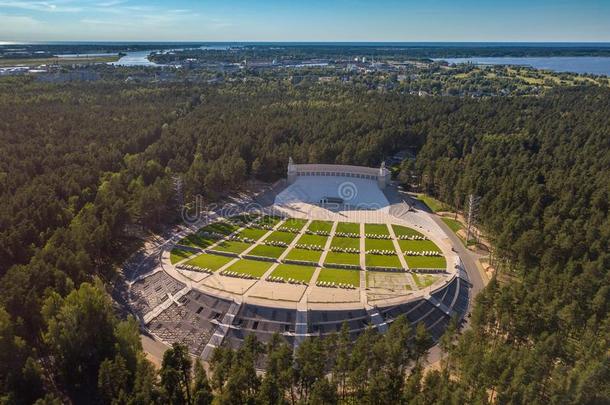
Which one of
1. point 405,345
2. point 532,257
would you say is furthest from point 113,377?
point 532,257

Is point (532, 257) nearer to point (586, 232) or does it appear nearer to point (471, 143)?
point (586, 232)

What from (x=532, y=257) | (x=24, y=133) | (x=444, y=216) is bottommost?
(x=444, y=216)

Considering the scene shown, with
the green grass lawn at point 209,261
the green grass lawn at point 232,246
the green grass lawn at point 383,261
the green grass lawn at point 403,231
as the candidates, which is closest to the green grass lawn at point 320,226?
the green grass lawn at point 403,231

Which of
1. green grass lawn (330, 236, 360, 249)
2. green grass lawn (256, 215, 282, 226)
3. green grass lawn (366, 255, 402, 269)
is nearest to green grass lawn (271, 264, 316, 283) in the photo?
green grass lawn (366, 255, 402, 269)

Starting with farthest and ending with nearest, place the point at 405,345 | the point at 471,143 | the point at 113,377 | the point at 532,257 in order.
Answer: the point at 471,143 < the point at 532,257 < the point at 405,345 < the point at 113,377

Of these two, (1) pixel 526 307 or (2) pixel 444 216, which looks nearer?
(1) pixel 526 307

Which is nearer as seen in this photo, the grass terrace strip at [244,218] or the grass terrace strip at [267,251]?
the grass terrace strip at [267,251]

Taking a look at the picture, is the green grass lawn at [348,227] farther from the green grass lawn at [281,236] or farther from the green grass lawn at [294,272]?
the green grass lawn at [294,272]
